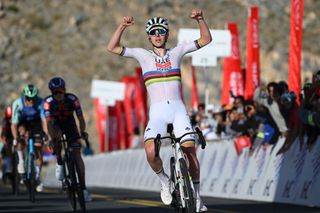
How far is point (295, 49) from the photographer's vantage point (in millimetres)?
24906

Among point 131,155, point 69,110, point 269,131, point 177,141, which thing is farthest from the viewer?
point 131,155

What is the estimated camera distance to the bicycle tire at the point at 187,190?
571 inches

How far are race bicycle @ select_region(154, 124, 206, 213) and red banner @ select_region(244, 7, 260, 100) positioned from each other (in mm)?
14801

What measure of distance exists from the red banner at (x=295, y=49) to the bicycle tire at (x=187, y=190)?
10197 millimetres

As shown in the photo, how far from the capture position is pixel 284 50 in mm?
92375

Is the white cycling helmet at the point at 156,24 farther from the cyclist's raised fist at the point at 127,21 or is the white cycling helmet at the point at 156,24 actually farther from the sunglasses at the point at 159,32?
the cyclist's raised fist at the point at 127,21

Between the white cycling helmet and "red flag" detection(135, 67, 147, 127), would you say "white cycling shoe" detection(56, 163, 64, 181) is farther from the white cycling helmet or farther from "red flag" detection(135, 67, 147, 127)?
"red flag" detection(135, 67, 147, 127)

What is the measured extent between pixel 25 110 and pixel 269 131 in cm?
435

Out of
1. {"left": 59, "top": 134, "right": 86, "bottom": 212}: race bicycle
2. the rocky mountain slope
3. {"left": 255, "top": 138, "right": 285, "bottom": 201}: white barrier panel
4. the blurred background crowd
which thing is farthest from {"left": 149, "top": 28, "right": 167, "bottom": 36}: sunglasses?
the rocky mountain slope

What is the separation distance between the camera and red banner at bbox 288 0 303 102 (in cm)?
2483

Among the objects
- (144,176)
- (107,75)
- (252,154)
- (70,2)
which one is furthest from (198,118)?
(70,2)

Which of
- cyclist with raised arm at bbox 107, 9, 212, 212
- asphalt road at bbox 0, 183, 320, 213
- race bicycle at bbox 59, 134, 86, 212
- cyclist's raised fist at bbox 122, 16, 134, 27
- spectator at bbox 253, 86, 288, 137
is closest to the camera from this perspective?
cyclist with raised arm at bbox 107, 9, 212, 212

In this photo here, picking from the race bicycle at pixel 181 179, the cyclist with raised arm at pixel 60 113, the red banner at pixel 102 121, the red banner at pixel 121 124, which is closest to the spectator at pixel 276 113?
the cyclist with raised arm at pixel 60 113

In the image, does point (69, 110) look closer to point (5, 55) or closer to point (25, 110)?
point (25, 110)
